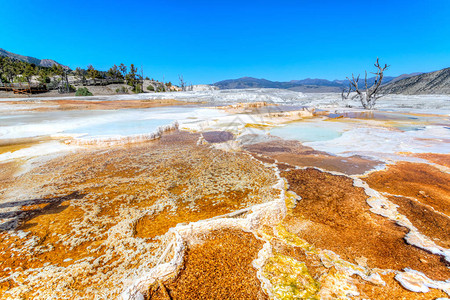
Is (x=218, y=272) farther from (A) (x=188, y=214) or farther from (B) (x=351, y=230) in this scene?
(B) (x=351, y=230)

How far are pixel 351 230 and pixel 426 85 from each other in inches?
1650

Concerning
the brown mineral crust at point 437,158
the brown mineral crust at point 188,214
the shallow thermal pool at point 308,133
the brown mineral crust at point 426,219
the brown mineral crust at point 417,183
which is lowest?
the brown mineral crust at point 188,214

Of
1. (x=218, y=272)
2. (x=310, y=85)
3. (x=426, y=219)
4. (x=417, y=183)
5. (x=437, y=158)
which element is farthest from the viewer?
(x=310, y=85)

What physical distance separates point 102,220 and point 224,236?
156 centimetres

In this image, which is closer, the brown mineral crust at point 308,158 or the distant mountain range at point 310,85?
the brown mineral crust at point 308,158

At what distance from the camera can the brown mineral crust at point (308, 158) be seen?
4.37m

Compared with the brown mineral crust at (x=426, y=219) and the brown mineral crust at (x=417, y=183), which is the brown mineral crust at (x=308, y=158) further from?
the brown mineral crust at (x=426, y=219)

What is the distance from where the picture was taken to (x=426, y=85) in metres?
31.1

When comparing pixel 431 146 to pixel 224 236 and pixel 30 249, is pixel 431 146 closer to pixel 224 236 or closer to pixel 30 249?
pixel 224 236


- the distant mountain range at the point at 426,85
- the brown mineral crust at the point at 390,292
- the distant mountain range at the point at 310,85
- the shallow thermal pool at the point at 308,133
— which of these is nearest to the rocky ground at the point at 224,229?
the brown mineral crust at the point at 390,292

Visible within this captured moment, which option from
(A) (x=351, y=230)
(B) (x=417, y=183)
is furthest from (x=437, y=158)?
(A) (x=351, y=230)

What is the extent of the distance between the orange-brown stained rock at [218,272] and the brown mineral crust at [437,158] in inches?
187

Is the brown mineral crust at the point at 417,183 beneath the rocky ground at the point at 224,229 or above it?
above

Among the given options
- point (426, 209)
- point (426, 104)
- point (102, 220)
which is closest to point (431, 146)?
point (426, 209)
